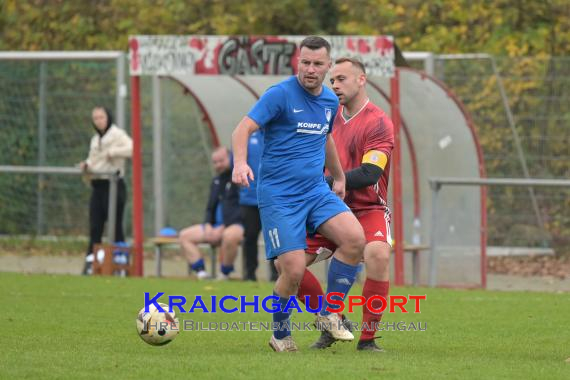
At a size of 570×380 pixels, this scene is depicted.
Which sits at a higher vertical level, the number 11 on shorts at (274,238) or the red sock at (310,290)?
the number 11 on shorts at (274,238)

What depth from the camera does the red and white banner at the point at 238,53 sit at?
14.8 meters

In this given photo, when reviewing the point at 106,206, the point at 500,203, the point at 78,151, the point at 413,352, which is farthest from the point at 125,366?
the point at 78,151

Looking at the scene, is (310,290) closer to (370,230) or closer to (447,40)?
(370,230)

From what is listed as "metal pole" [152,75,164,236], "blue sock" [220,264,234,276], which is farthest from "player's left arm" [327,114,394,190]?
"metal pole" [152,75,164,236]

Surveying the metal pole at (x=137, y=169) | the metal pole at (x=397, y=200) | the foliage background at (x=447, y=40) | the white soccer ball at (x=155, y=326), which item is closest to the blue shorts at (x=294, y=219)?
the white soccer ball at (x=155, y=326)

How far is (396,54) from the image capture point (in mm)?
14852

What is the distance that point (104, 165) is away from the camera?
16.7 metres

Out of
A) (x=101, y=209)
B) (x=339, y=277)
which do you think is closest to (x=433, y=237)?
(x=101, y=209)

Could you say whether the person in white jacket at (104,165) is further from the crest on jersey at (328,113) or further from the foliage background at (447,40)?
the crest on jersey at (328,113)

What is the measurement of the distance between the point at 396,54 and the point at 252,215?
2674 mm

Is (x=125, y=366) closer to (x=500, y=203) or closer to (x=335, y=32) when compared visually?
(x=500, y=203)

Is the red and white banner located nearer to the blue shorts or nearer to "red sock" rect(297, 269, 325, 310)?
"red sock" rect(297, 269, 325, 310)

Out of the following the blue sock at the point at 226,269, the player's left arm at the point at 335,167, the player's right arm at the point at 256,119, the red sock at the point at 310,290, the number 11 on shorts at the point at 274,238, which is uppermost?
the player's right arm at the point at 256,119

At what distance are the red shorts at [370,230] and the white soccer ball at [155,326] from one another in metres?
1.04
